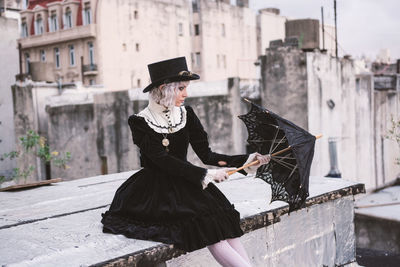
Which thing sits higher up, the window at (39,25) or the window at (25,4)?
the window at (25,4)

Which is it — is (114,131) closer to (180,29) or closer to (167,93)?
(167,93)

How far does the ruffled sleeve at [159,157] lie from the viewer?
3.35m

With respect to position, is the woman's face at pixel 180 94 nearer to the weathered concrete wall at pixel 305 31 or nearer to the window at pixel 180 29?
the weathered concrete wall at pixel 305 31

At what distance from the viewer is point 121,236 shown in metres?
3.37

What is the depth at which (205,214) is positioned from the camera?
3.26 metres

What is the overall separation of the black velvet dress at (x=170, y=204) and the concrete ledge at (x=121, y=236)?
115 mm

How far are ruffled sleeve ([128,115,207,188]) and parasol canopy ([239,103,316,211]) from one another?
570mm

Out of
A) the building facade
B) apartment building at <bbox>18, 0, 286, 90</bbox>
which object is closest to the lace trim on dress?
the building facade

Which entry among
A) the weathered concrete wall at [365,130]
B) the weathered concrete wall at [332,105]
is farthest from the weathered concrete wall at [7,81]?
the weathered concrete wall at [365,130]

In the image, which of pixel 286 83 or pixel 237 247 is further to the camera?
Answer: pixel 286 83

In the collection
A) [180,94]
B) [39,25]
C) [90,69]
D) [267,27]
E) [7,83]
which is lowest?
[180,94]

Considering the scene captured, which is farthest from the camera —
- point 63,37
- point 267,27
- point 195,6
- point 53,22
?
point 267,27

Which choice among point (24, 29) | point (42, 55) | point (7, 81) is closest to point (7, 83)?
point (7, 81)

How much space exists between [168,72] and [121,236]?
1139 millimetres
